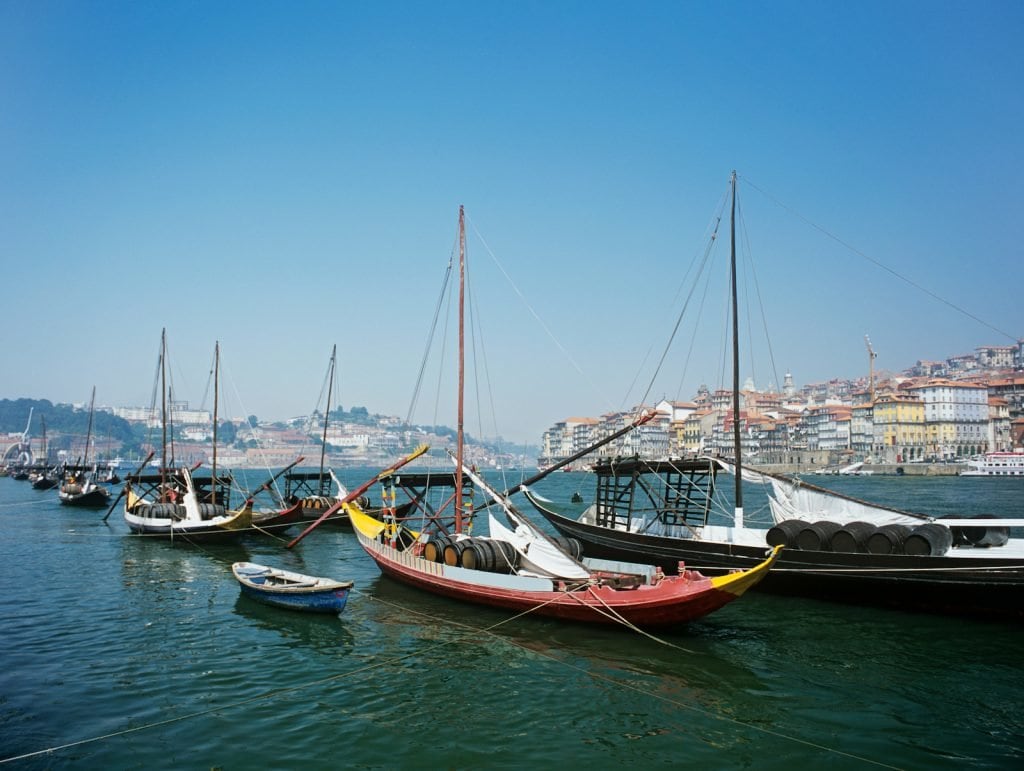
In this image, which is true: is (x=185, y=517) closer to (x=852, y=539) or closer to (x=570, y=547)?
(x=570, y=547)

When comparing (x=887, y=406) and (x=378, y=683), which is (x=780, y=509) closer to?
(x=378, y=683)

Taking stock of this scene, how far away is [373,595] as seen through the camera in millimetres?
26719

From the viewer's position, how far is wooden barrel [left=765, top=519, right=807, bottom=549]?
25.0 meters

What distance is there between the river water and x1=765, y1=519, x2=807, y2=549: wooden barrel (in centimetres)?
206

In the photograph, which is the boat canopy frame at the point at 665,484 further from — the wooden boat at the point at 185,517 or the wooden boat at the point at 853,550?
the wooden boat at the point at 185,517

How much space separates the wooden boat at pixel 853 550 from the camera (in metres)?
21.9

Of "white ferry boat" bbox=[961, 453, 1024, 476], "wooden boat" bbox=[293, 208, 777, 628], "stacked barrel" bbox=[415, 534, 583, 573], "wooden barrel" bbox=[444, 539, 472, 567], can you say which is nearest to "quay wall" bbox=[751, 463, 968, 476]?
"white ferry boat" bbox=[961, 453, 1024, 476]

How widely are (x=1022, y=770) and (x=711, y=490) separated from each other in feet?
60.2

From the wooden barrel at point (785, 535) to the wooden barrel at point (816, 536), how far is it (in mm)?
189

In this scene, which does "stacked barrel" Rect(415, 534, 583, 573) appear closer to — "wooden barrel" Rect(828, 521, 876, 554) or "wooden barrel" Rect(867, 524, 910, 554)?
"wooden barrel" Rect(828, 521, 876, 554)

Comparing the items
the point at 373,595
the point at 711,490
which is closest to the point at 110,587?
the point at 373,595

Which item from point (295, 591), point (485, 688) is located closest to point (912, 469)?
point (295, 591)

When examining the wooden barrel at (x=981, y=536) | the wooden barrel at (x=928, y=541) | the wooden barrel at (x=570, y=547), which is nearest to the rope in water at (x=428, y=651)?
the wooden barrel at (x=570, y=547)

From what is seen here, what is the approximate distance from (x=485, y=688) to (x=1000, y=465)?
515 ft
